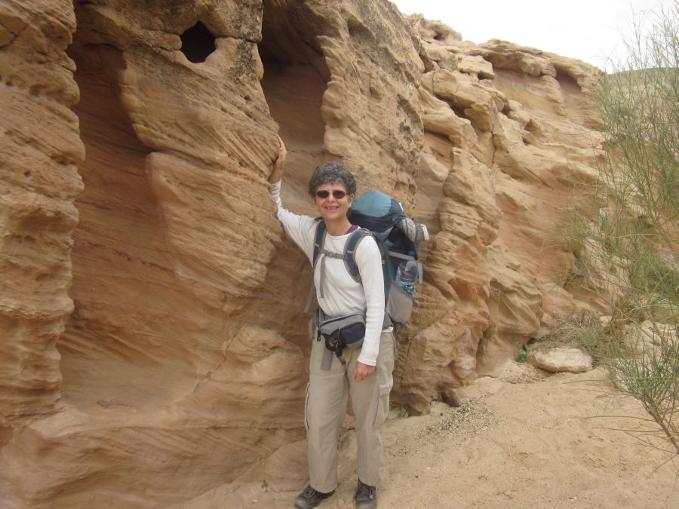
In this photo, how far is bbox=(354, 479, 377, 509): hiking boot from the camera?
406cm

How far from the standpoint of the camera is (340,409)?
409 cm

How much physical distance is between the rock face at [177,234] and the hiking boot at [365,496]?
23.4 inches

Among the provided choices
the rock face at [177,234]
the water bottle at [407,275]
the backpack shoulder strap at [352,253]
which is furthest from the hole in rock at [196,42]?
the water bottle at [407,275]

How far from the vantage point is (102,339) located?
4156 millimetres

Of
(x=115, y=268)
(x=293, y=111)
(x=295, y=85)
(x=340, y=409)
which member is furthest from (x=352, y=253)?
(x=295, y=85)

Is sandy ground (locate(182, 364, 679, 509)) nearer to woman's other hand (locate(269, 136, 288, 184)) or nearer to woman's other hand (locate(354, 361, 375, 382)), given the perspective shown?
woman's other hand (locate(354, 361, 375, 382))

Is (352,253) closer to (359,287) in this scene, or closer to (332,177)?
(359,287)

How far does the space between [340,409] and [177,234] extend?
1.82 meters

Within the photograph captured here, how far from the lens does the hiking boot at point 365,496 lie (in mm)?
4062

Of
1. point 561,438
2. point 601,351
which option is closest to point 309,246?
point 561,438

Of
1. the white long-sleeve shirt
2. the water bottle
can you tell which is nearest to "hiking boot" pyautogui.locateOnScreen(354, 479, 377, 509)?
the white long-sleeve shirt

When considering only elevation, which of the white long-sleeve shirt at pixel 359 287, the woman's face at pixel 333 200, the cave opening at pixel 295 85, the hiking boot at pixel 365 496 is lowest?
the hiking boot at pixel 365 496

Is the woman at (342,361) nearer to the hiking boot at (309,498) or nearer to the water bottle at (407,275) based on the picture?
the hiking boot at (309,498)

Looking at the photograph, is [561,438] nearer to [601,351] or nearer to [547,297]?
[601,351]
